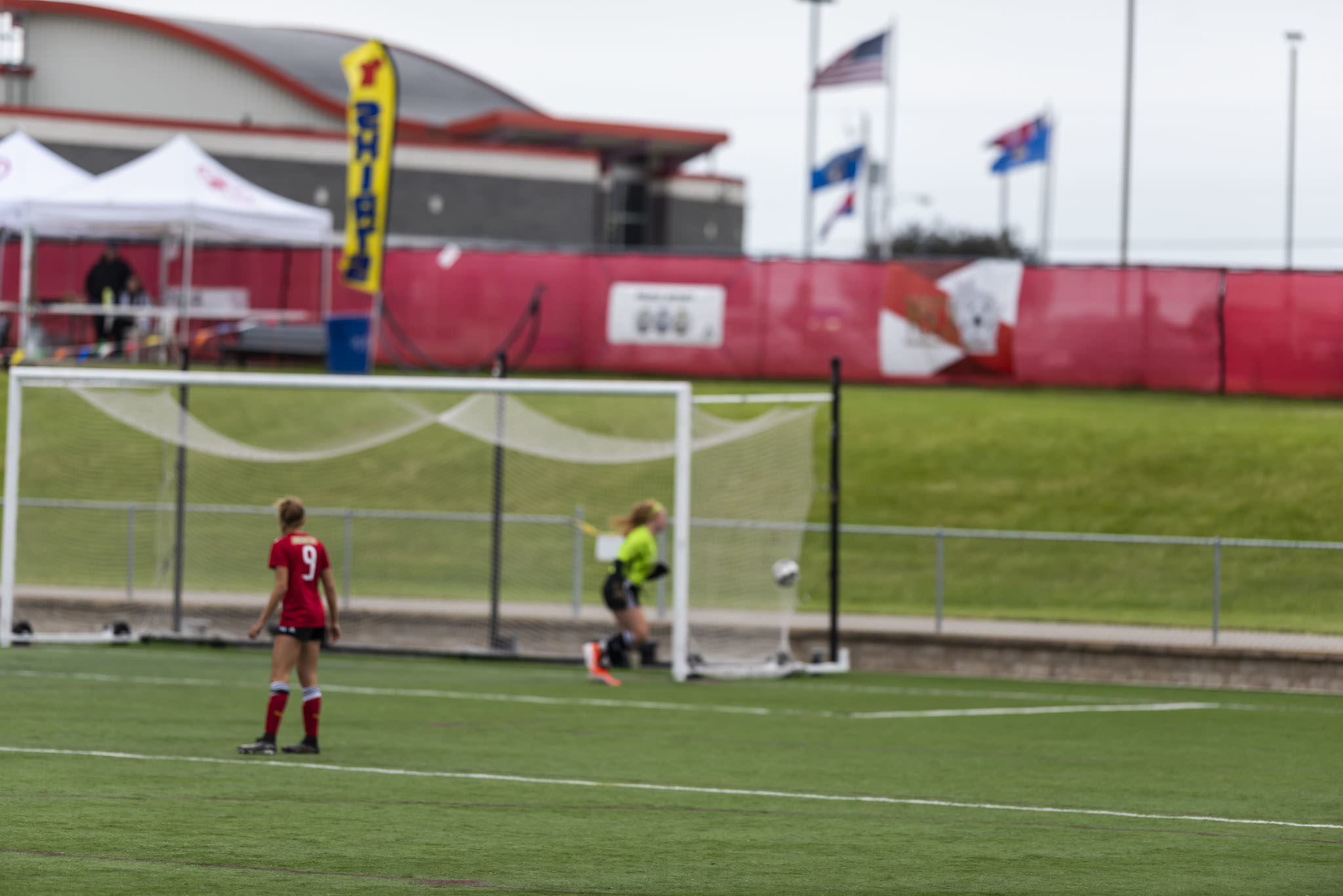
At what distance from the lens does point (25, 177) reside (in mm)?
28125

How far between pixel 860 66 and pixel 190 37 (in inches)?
1008

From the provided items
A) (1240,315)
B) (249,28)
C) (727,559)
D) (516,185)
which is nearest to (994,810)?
(727,559)

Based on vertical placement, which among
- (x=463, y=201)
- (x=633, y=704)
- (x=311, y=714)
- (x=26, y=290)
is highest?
(x=463, y=201)

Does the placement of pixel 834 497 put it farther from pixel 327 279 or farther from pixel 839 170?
pixel 839 170

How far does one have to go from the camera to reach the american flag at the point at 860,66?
127 feet

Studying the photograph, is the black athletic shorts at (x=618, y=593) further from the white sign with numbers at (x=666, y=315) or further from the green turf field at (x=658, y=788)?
the white sign with numbers at (x=666, y=315)

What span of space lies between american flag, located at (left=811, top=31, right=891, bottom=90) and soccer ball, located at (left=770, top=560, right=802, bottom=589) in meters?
23.8

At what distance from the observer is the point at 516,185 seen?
163 ft

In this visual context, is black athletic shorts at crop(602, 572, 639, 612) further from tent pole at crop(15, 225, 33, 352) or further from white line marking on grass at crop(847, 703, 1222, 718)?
tent pole at crop(15, 225, 33, 352)

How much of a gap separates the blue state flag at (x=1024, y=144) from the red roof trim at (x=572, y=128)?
13772mm

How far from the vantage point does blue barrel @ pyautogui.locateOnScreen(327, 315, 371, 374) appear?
→ 1057 inches

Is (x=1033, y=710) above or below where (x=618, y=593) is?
below

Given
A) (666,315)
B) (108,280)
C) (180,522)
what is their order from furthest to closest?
1. (666,315)
2. (108,280)
3. (180,522)

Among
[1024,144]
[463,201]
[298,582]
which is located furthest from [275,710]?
[463,201]
